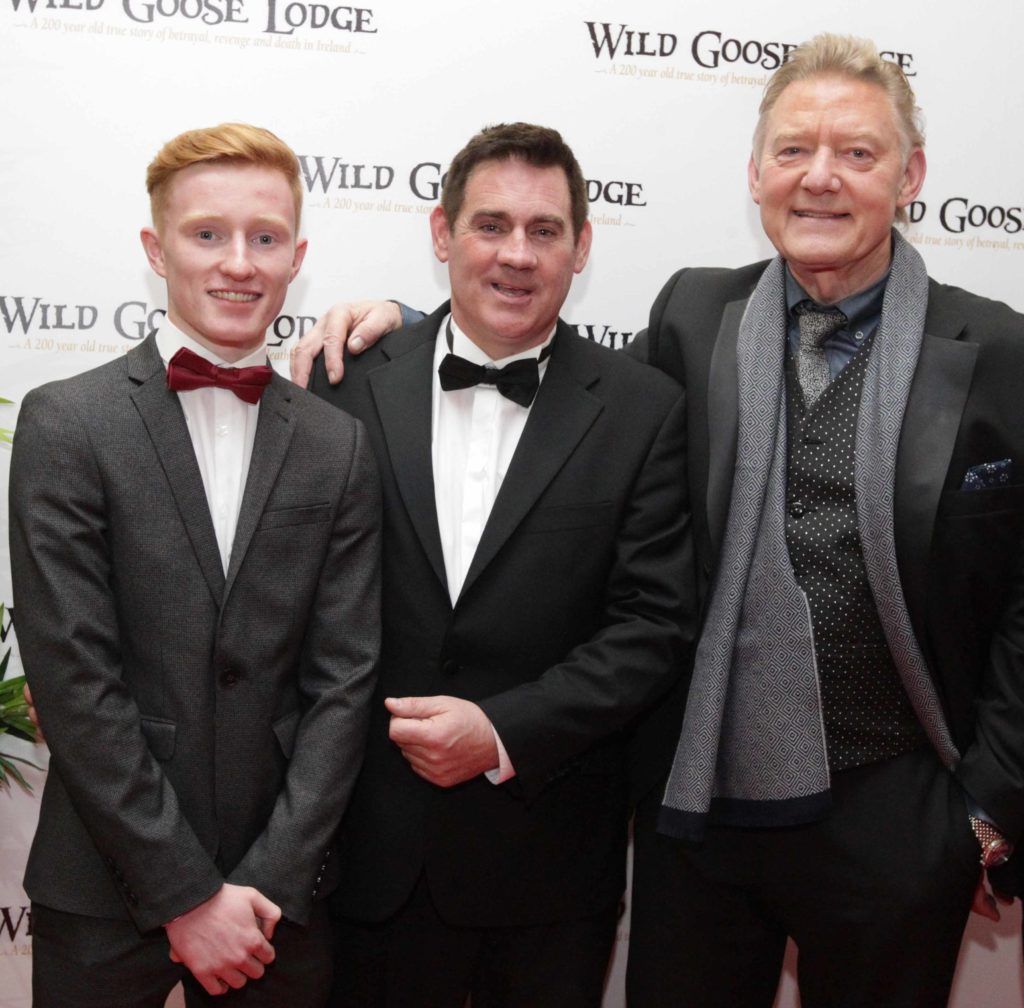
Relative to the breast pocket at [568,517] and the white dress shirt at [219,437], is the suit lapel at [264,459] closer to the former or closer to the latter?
the white dress shirt at [219,437]

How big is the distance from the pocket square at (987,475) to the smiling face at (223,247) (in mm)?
1193

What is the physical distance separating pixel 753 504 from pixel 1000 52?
162 centimetres

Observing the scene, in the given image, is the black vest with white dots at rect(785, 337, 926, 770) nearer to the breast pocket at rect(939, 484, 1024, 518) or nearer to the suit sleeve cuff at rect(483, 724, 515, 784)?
the breast pocket at rect(939, 484, 1024, 518)

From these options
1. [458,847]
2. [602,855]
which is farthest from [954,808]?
[458,847]

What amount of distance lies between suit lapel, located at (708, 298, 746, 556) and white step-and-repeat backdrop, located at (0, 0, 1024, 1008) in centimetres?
79

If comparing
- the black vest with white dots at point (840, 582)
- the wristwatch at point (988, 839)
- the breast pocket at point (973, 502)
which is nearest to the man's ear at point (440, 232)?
the black vest with white dots at point (840, 582)

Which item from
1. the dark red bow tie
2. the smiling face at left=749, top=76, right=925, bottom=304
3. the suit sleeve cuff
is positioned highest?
the smiling face at left=749, top=76, right=925, bottom=304

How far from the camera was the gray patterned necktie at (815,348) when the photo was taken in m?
2.00

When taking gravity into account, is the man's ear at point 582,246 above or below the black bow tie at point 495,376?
above

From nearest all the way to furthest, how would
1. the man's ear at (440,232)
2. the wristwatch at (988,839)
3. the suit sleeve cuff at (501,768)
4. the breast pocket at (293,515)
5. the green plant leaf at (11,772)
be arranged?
the breast pocket at (293,515) < the suit sleeve cuff at (501,768) < the wristwatch at (988,839) < the man's ear at (440,232) < the green plant leaf at (11,772)

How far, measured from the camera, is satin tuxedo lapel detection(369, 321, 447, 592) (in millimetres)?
1908

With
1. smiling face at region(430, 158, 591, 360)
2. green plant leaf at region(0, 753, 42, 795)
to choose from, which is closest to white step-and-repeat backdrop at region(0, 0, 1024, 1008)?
green plant leaf at region(0, 753, 42, 795)

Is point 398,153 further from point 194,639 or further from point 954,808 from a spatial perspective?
point 954,808

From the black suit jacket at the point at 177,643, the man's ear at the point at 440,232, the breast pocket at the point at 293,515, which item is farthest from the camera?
the man's ear at the point at 440,232
